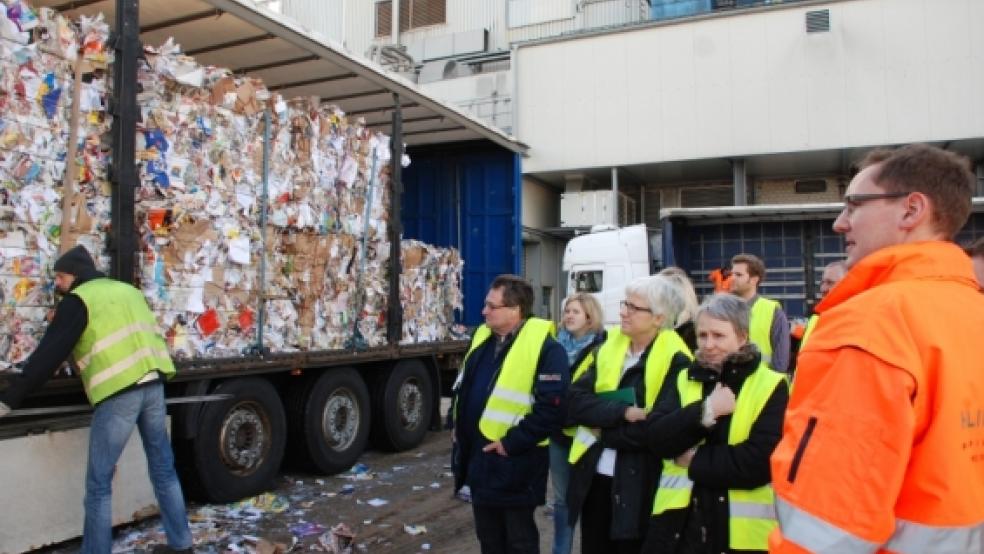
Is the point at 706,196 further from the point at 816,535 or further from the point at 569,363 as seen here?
the point at 816,535

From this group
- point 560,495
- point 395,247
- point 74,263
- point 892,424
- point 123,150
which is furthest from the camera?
point 395,247

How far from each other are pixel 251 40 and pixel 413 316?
321cm

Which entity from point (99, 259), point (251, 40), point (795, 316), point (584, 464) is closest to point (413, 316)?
point (251, 40)

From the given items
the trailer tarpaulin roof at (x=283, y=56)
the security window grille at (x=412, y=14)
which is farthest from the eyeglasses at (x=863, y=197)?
the security window grille at (x=412, y=14)

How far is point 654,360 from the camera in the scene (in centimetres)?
324

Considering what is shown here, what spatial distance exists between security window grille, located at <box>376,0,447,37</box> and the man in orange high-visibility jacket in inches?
886

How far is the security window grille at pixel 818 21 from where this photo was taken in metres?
15.8

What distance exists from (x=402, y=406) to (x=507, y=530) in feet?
15.5

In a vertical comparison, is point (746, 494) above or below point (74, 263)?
below

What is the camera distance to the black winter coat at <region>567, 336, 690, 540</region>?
3.02m

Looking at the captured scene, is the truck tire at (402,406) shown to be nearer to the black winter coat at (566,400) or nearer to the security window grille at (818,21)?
the black winter coat at (566,400)

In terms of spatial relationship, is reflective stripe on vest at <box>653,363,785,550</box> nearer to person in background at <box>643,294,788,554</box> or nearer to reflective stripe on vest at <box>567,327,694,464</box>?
person in background at <box>643,294,788,554</box>

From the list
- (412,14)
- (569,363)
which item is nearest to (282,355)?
(569,363)

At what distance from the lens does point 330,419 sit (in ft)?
23.1
